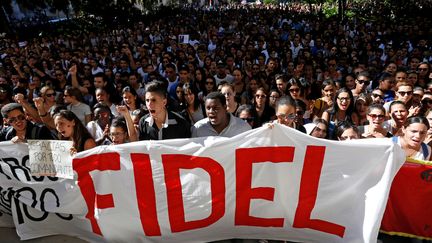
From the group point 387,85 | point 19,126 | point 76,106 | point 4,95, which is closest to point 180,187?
point 19,126

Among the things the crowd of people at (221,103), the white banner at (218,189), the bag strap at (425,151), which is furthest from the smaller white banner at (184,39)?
the bag strap at (425,151)

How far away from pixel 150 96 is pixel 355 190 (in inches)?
76.3

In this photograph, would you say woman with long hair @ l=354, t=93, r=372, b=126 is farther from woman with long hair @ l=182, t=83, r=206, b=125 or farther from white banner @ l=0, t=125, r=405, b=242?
woman with long hair @ l=182, t=83, r=206, b=125

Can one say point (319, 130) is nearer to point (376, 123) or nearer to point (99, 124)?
point (376, 123)

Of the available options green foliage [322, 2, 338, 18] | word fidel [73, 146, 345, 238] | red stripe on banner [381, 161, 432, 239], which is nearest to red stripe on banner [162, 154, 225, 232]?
word fidel [73, 146, 345, 238]

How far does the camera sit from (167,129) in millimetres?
3586

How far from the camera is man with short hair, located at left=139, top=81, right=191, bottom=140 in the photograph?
3.57 meters

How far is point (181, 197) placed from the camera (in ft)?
10.4

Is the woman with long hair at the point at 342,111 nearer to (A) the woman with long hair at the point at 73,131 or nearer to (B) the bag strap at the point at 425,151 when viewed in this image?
(B) the bag strap at the point at 425,151

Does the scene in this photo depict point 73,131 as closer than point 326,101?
Yes

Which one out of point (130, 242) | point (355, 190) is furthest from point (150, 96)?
point (355, 190)

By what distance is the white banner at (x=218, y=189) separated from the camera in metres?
2.94

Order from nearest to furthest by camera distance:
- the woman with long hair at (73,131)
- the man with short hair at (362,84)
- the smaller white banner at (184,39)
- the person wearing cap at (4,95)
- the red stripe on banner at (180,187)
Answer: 1. the red stripe on banner at (180,187)
2. the woman with long hair at (73,131)
3. the man with short hair at (362,84)
4. the person wearing cap at (4,95)
5. the smaller white banner at (184,39)

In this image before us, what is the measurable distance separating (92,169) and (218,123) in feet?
3.91
